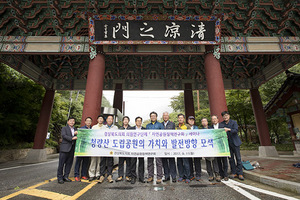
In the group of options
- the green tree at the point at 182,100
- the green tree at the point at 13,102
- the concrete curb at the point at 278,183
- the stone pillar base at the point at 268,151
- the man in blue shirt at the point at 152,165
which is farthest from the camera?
the green tree at the point at 182,100

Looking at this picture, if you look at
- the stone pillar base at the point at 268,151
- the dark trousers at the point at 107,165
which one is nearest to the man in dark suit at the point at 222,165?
the dark trousers at the point at 107,165

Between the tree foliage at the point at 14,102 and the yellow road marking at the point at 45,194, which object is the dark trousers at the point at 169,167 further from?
the tree foliage at the point at 14,102

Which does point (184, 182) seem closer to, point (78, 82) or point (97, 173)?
point (97, 173)

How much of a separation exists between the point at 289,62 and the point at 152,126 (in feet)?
28.8

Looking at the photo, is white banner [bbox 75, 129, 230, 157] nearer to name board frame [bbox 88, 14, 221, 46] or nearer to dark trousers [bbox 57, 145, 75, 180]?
dark trousers [bbox 57, 145, 75, 180]

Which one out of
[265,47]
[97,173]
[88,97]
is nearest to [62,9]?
[88,97]

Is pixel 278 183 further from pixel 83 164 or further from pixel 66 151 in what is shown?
pixel 66 151

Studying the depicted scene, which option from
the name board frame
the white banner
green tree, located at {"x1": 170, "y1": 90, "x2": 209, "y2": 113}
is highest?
green tree, located at {"x1": 170, "y1": 90, "x2": 209, "y2": 113}

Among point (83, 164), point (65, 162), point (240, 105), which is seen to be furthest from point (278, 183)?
point (240, 105)

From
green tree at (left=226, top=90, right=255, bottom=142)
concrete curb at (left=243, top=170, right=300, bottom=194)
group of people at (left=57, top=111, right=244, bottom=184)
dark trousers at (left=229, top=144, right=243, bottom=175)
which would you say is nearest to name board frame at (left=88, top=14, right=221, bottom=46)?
group of people at (left=57, top=111, right=244, bottom=184)

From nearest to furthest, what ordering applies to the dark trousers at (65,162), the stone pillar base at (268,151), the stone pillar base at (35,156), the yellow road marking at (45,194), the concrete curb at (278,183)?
the yellow road marking at (45,194) < the concrete curb at (278,183) < the dark trousers at (65,162) < the stone pillar base at (35,156) < the stone pillar base at (268,151)

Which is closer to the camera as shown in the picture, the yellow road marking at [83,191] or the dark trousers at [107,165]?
the yellow road marking at [83,191]

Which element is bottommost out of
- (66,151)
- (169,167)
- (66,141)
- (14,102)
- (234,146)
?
(169,167)

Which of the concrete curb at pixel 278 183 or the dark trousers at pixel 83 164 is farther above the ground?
the dark trousers at pixel 83 164
